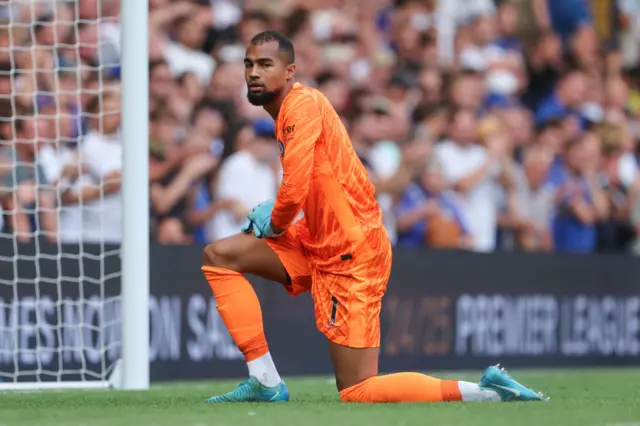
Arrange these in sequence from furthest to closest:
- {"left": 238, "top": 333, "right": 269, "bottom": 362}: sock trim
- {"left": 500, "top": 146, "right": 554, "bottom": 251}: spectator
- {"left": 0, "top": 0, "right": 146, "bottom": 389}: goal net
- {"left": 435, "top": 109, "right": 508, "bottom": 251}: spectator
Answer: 1. {"left": 500, "top": 146, "right": 554, "bottom": 251}: spectator
2. {"left": 435, "top": 109, "right": 508, "bottom": 251}: spectator
3. {"left": 0, "top": 0, "right": 146, "bottom": 389}: goal net
4. {"left": 238, "top": 333, "right": 269, "bottom": 362}: sock trim

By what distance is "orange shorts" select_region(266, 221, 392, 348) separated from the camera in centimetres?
656

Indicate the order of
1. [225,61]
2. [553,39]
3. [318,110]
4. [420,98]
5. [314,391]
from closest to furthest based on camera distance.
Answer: [318,110]
[314,391]
[225,61]
[420,98]
[553,39]

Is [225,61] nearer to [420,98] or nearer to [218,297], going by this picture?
[420,98]

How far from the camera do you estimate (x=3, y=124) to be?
375 inches

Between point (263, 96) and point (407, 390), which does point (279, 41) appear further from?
point (407, 390)

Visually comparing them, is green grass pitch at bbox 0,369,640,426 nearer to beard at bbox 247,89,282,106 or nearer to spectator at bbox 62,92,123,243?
beard at bbox 247,89,282,106

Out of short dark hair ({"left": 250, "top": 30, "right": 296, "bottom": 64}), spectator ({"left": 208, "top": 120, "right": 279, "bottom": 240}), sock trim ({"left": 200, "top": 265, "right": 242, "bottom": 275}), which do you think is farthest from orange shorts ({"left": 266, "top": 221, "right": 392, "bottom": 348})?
spectator ({"left": 208, "top": 120, "right": 279, "bottom": 240})

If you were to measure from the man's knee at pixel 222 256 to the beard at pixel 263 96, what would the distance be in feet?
2.58

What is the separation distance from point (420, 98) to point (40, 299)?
4.40m

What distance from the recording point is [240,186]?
10.7m

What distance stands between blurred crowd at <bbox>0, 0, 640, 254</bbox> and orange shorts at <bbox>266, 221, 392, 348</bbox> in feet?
9.52

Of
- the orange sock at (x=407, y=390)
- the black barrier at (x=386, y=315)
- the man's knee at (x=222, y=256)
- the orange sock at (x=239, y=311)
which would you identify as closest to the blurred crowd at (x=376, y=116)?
the black barrier at (x=386, y=315)

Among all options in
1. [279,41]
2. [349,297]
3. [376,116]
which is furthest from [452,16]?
[349,297]

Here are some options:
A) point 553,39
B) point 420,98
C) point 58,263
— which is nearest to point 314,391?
point 58,263
